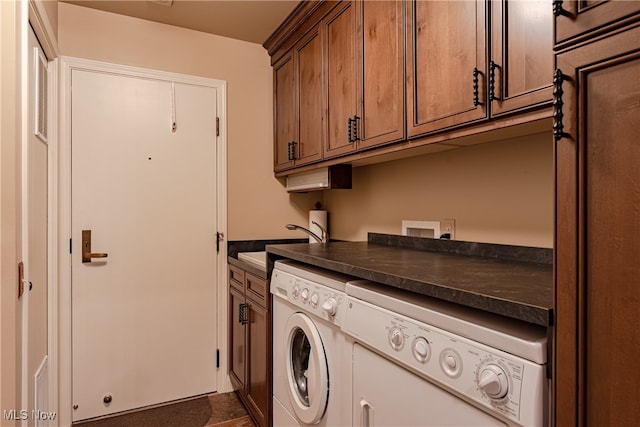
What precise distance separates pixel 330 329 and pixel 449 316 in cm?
61

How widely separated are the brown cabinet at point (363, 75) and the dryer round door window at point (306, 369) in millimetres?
857

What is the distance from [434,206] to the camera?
1937mm

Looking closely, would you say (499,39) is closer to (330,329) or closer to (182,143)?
(330,329)

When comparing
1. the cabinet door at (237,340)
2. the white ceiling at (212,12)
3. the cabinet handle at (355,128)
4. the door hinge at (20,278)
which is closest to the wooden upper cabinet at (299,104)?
the white ceiling at (212,12)

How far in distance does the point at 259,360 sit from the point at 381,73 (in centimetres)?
155

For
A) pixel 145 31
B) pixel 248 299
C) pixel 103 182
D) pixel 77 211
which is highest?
pixel 145 31

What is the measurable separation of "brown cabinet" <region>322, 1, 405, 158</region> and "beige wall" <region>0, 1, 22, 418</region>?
4.38ft

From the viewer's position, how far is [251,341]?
7.16 feet

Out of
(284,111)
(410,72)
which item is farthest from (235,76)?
(410,72)

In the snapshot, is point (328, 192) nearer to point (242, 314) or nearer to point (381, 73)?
point (242, 314)

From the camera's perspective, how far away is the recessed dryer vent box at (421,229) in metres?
1.92

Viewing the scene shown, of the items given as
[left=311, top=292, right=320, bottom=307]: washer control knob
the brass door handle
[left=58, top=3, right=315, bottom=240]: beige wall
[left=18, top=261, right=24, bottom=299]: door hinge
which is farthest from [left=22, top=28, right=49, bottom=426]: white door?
[left=311, top=292, right=320, bottom=307]: washer control knob

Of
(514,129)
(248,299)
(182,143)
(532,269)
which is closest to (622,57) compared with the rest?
(514,129)

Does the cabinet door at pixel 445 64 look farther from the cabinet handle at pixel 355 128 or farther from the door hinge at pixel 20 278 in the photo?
the door hinge at pixel 20 278
